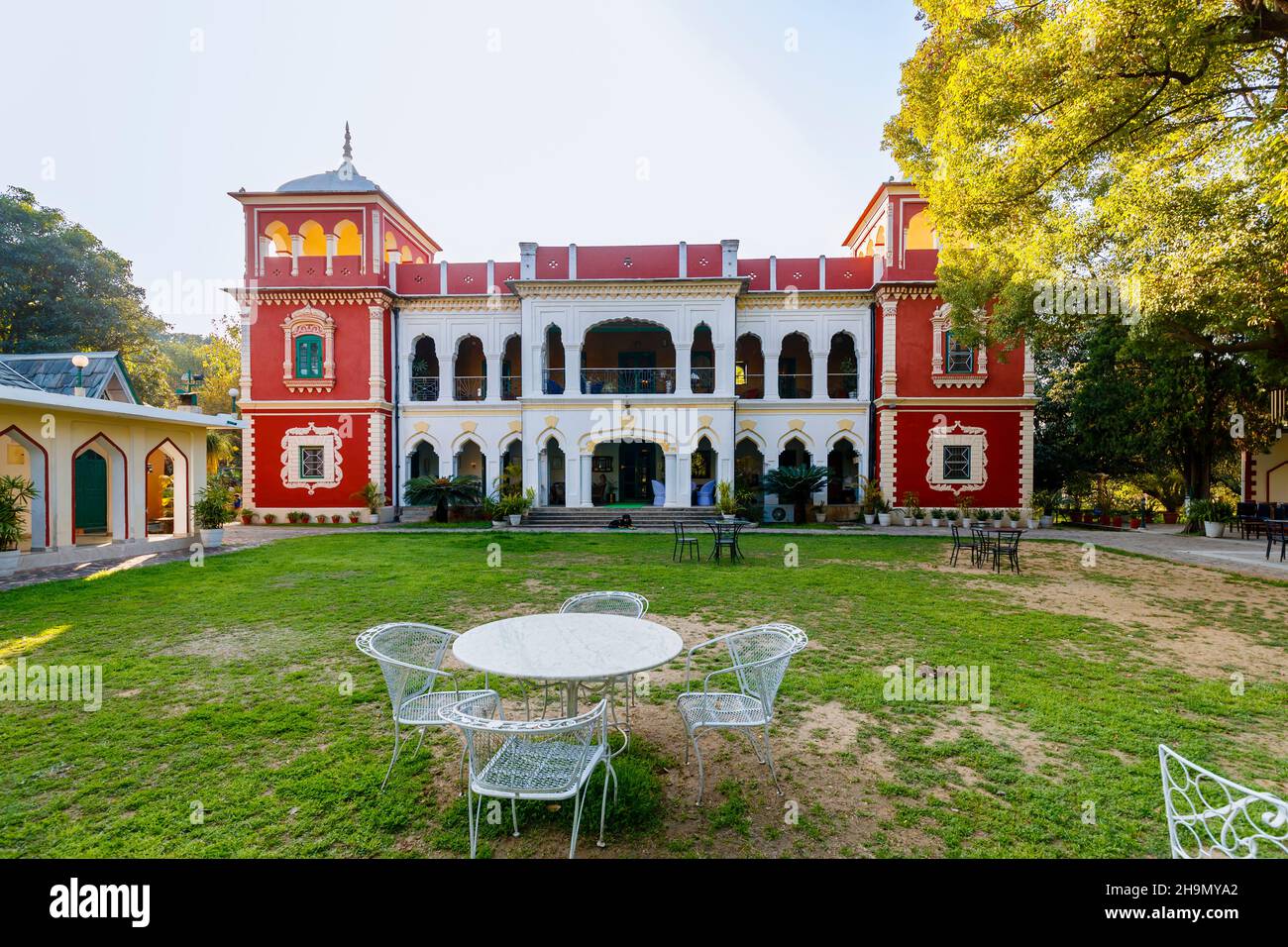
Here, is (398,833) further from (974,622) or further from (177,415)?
(177,415)

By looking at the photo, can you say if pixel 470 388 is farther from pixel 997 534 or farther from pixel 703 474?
pixel 997 534

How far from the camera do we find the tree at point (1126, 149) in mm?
7203

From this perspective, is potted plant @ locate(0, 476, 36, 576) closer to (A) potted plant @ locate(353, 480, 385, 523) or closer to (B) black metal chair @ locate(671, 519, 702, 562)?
(A) potted plant @ locate(353, 480, 385, 523)

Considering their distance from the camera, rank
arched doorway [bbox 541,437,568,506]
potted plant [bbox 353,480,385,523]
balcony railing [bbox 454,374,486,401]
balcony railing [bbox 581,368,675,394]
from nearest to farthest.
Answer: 1. potted plant [bbox 353,480,385,523]
2. balcony railing [bbox 581,368,675,394]
3. balcony railing [bbox 454,374,486,401]
4. arched doorway [bbox 541,437,568,506]

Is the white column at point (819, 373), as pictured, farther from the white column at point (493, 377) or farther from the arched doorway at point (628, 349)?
the white column at point (493, 377)

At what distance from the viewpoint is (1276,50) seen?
7617mm

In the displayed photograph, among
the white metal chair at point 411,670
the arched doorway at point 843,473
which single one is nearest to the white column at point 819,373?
the arched doorway at point 843,473

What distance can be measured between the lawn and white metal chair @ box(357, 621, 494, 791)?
0.35m

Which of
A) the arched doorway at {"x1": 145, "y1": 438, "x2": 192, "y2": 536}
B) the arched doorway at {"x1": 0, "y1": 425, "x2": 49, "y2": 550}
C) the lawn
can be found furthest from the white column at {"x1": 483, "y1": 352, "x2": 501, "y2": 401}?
the lawn

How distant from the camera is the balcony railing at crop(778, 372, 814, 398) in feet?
67.4

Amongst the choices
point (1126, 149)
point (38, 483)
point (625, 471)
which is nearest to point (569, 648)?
point (1126, 149)

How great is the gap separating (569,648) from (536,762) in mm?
637

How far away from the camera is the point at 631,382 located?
2012 cm
